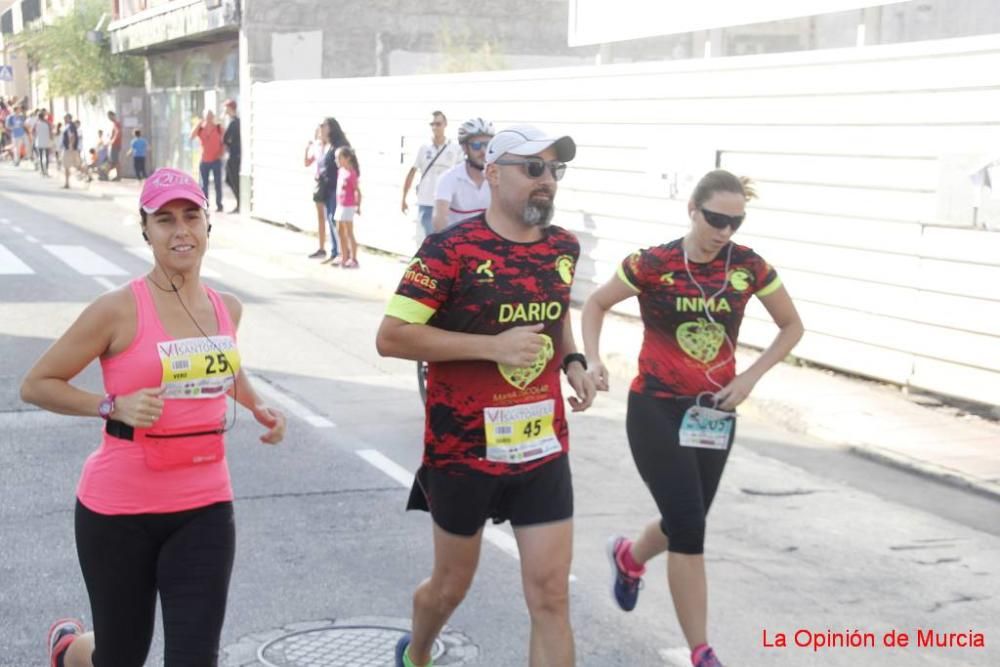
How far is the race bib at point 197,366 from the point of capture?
3.82 meters

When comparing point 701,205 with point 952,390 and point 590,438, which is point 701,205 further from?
point 952,390

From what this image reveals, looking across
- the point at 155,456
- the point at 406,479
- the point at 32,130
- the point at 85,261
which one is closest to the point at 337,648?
the point at 155,456

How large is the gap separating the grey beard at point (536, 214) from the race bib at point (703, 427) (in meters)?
1.19

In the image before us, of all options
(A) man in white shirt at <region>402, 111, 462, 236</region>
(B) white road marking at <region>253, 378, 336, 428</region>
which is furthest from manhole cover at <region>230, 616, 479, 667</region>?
(A) man in white shirt at <region>402, 111, 462, 236</region>

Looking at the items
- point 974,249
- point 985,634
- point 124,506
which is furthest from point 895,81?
point 124,506

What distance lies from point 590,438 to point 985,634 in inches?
155

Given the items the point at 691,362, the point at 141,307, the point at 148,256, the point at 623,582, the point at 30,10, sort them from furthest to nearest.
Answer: the point at 30,10, the point at 148,256, the point at 623,582, the point at 691,362, the point at 141,307

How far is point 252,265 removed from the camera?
2034 centimetres

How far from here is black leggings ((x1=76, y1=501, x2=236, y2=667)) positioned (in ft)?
12.3

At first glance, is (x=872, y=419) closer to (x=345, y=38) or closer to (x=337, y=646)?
(x=337, y=646)

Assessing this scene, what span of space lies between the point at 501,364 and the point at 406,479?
3.73 m

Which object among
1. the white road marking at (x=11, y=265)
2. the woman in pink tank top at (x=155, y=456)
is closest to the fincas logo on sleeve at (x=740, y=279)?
the woman in pink tank top at (x=155, y=456)

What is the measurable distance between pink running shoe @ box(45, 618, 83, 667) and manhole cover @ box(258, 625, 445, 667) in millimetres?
887

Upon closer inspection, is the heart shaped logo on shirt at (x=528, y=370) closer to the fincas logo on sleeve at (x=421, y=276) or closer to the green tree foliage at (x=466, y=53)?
the fincas logo on sleeve at (x=421, y=276)
